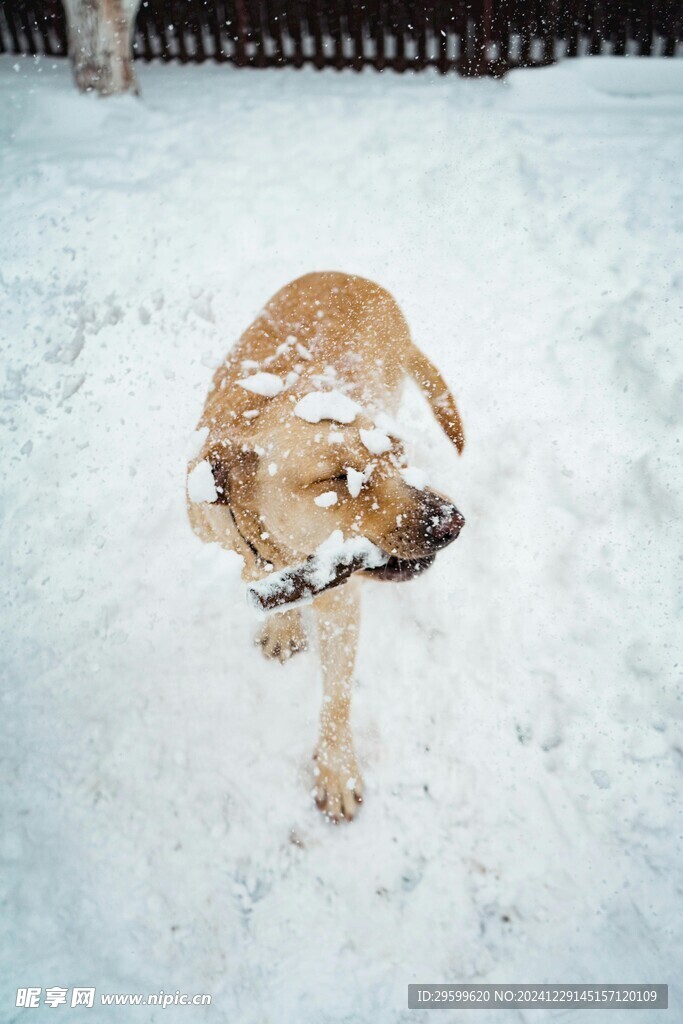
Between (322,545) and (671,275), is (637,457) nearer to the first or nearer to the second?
(671,275)

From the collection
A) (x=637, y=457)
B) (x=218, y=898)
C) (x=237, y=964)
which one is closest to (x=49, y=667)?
(x=218, y=898)

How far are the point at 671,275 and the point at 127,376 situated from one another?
3.17 m

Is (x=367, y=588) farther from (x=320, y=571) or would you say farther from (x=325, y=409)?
(x=325, y=409)

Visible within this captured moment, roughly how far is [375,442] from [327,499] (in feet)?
0.76

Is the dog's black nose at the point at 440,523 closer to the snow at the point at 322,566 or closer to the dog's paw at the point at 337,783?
the snow at the point at 322,566

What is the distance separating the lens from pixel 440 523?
1693 mm

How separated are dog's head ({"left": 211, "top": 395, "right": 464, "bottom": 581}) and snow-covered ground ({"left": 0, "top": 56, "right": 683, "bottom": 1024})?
3.11ft

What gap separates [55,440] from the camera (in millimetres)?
3096

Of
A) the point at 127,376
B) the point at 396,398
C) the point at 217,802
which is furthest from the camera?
the point at 127,376

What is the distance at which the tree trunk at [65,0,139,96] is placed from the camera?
416 cm

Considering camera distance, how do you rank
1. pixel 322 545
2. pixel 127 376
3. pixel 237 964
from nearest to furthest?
pixel 322 545, pixel 237 964, pixel 127 376

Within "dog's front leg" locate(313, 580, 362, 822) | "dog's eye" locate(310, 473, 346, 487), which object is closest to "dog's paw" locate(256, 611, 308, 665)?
Answer: "dog's front leg" locate(313, 580, 362, 822)

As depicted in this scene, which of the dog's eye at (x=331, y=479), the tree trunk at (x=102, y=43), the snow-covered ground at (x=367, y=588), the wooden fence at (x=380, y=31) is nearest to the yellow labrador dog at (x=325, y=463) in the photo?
the dog's eye at (x=331, y=479)

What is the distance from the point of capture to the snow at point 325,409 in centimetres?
179
